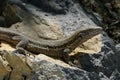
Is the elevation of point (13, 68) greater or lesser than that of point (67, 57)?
lesser

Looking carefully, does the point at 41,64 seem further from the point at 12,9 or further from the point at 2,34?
the point at 12,9

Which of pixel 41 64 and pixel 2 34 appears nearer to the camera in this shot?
pixel 41 64

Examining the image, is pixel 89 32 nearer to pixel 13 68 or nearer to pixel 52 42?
pixel 52 42

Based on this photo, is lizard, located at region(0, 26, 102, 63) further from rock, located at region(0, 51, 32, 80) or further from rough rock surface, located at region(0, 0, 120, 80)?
rock, located at region(0, 51, 32, 80)

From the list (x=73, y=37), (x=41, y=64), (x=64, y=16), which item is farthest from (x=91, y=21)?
(x=41, y=64)

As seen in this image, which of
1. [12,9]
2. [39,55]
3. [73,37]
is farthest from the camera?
[12,9]

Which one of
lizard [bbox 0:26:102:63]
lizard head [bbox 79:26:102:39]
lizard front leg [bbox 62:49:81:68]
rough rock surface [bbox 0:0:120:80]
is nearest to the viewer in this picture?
rough rock surface [bbox 0:0:120:80]

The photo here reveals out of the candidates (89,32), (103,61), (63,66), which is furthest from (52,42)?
(103,61)

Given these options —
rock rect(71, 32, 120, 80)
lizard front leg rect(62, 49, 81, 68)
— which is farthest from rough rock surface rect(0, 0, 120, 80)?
lizard front leg rect(62, 49, 81, 68)

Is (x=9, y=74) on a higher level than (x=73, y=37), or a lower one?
lower
